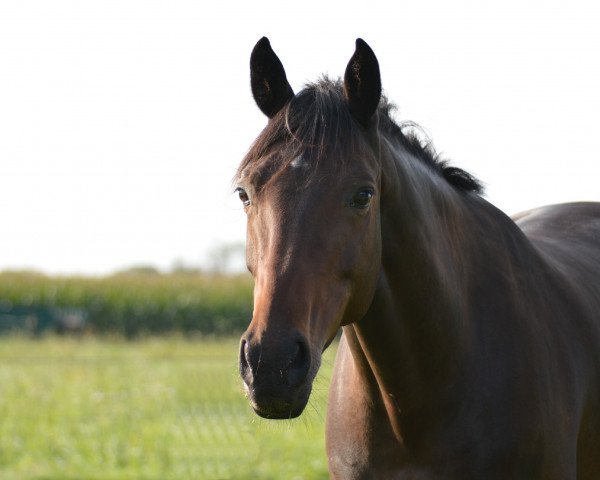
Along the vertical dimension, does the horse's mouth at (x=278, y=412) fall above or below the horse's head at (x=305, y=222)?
below

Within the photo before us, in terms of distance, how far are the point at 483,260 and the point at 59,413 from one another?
27.8 ft

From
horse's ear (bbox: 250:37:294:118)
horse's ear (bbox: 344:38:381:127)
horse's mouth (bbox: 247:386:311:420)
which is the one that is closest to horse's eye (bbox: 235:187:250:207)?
horse's ear (bbox: 250:37:294:118)

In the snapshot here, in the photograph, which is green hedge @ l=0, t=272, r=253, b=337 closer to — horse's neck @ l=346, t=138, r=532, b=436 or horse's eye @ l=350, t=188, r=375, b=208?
horse's neck @ l=346, t=138, r=532, b=436

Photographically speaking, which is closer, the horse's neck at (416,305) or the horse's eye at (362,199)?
the horse's eye at (362,199)

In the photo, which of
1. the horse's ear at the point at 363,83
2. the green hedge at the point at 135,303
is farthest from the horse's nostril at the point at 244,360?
the green hedge at the point at 135,303

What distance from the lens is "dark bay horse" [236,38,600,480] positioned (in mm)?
2902

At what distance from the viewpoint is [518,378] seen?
354cm

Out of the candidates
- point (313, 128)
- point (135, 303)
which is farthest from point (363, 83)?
point (135, 303)

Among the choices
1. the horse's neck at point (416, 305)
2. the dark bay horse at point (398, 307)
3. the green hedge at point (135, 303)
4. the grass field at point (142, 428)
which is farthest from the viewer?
the green hedge at point (135, 303)

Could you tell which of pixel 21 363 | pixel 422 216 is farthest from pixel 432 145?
pixel 21 363

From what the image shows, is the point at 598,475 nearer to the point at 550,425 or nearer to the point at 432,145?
the point at 550,425

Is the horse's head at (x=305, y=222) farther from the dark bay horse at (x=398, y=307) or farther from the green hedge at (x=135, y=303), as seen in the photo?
the green hedge at (x=135, y=303)

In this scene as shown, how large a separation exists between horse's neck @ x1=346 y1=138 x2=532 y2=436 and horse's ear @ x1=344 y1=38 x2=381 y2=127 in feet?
0.78

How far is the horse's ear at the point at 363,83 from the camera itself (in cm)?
327
